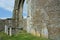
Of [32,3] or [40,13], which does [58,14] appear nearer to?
[40,13]

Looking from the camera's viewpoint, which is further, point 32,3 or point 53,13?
point 32,3

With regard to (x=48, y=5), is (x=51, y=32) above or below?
below

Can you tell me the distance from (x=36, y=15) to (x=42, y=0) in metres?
1.10

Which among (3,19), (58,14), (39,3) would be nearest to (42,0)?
(39,3)

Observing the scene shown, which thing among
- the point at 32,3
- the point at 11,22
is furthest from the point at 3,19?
the point at 32,3

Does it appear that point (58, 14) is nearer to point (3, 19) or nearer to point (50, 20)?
point (50, 20)

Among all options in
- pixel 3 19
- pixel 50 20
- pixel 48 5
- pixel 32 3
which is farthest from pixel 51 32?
pixel 3 19

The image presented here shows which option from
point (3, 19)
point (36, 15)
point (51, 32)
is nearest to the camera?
point (51, 32)

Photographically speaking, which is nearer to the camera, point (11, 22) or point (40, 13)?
point (40, 13)

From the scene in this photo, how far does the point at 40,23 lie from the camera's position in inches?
606

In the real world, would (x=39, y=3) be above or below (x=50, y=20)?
above

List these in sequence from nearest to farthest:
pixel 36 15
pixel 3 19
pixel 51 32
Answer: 1. pixel 51 32
2. pixel 36 15
3. pixel 3 19

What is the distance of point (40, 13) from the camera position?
1550 cm

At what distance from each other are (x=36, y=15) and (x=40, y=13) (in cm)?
47
